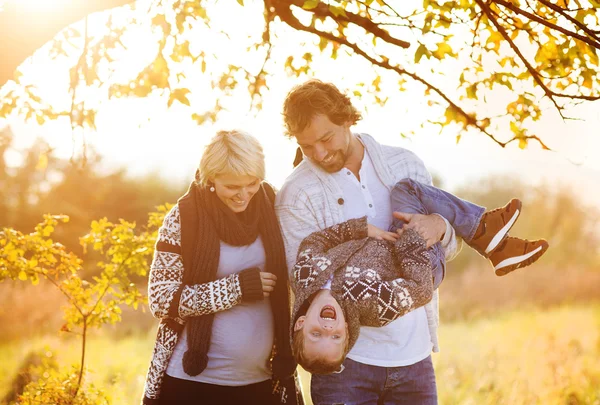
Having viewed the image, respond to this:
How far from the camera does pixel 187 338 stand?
2.81m

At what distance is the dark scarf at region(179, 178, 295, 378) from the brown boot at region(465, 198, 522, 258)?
3.15 ft

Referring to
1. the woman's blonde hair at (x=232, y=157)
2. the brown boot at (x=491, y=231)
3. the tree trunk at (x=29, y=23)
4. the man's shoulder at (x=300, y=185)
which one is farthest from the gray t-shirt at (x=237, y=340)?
the tree trunk at (x=29, y=23)

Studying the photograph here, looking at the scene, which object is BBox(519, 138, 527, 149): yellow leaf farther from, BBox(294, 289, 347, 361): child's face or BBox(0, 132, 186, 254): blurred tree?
BBox(0, 132, 186, 254): blurred tree

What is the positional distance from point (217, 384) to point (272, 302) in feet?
1.43

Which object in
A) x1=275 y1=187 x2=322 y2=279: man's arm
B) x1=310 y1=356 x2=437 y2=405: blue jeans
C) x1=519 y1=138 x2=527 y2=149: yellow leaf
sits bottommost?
x1=310 y1=356 x2=437 y2=405: blue jeans

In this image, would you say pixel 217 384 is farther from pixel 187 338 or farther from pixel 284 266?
pixel 284 266

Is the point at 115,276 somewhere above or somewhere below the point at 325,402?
above

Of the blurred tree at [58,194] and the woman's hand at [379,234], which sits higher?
the blurred tree at [58,194]

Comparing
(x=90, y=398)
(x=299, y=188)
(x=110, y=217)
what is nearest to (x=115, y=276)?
(x=90, y=398)

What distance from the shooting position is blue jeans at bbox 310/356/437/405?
2688mm

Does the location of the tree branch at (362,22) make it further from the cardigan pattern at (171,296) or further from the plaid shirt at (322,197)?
the cardigan pattern at (171,296)

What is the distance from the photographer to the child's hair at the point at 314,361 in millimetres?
2559

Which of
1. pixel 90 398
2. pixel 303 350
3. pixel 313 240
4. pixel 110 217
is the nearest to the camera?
pixel 303 350

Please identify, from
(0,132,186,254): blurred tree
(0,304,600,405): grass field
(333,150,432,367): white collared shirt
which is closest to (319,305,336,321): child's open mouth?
(333,150,432,367): white collared shirt
